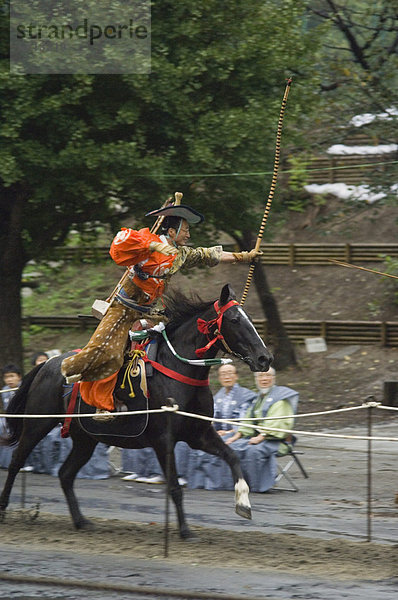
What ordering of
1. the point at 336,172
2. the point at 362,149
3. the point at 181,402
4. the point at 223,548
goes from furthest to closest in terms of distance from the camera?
the point at 336,172, the point at 362,149, the point at 181,402, the point at 223,548

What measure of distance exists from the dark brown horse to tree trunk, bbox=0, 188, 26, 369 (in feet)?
24.3

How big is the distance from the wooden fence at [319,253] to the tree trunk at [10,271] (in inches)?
335

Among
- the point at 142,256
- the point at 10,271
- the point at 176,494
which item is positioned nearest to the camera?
the point at 176,494

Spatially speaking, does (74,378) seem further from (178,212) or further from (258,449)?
(258,449)

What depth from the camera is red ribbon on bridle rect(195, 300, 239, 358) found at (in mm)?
8578

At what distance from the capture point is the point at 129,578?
702cm

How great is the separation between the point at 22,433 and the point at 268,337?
13295 mm

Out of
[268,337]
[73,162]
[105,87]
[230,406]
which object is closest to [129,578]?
[230,406]

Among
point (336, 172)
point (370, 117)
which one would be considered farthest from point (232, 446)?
point (336, 172)

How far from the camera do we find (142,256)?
856cm

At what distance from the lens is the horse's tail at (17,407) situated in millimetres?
9984

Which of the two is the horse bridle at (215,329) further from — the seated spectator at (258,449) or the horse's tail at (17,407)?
the seated spectator at (258,449)

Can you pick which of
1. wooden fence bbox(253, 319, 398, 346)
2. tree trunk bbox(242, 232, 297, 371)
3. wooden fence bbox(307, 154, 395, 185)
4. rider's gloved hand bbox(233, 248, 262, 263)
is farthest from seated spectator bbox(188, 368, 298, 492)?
wooden fence bbox(307, 154, 395, 185)

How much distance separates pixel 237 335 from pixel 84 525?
2204mm
